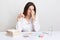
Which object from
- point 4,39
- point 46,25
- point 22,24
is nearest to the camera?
point 4,39

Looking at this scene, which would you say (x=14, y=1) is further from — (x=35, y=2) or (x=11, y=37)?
(x=11, y=37)

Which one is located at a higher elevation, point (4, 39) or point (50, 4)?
point (50, 4)

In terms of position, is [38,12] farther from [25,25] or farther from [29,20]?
[25,25]

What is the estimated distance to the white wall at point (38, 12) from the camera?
2531 mm

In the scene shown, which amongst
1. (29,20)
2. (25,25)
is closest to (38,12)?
(29,20)

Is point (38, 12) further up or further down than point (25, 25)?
further up

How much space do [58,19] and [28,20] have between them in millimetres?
688

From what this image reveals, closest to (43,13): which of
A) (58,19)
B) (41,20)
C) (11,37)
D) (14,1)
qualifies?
(41,20)

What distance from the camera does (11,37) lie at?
1675mm

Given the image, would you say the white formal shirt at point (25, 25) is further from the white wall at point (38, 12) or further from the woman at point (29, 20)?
the white wall at point (38, 12)

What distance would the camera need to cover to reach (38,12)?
2596mm

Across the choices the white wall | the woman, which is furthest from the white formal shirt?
the white wall

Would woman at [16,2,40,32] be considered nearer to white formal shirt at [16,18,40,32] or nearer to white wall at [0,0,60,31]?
white formal shirt at [16,18,40,32]

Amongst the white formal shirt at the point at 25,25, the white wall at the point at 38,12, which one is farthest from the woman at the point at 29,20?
the white wall at the point at 38,12
